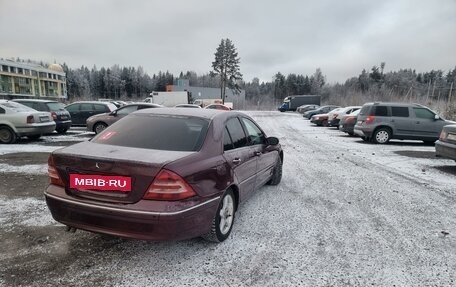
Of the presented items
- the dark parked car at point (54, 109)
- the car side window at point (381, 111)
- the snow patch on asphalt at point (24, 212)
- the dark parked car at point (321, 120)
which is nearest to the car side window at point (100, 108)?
the dark parked car at point (54, 109)

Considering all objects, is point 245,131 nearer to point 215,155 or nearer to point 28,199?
point 215,155

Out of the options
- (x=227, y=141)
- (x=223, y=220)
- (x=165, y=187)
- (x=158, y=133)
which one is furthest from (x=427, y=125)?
(x=165, y=187)

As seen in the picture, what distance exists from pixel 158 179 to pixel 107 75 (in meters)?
100

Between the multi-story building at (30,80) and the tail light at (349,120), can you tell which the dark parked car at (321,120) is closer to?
the tail light at (349,120)

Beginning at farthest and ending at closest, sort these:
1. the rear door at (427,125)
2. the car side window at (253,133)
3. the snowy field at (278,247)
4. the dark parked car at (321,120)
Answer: the dark parked car at (321,120)
the rear door at (427,125)
the car side window at (253,133)
the snowy field at (278,247)

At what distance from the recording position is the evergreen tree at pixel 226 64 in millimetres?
67375

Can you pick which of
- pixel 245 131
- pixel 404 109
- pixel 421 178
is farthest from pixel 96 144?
pixel 404 109

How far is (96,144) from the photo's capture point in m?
3.40

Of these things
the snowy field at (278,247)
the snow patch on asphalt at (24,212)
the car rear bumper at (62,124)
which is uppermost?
the car rear bumper at (62,124)

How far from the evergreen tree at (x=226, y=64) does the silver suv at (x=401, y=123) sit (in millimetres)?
55737

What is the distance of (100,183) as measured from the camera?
113 inches

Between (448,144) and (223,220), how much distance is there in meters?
6.65

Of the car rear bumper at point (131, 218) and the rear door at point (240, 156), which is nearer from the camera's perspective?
the car rear bumper at point (131, 218)

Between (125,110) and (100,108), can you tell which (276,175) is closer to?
(125,110)
